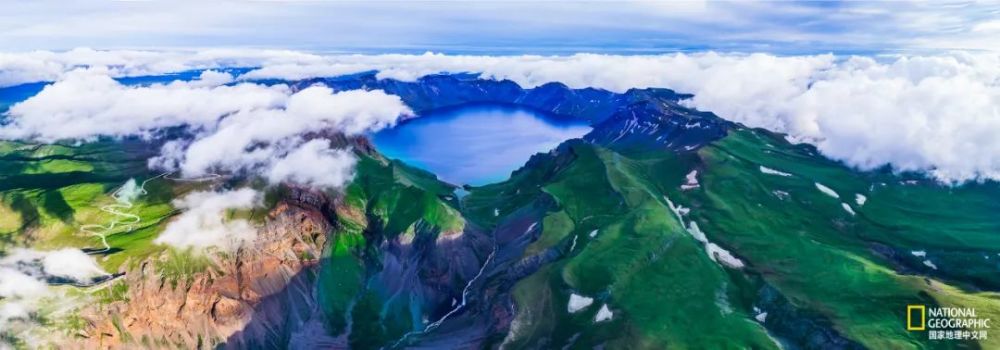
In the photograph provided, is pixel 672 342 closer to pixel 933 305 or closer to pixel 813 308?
pixel 813 308

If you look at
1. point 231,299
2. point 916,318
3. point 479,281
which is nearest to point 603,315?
point 479,281

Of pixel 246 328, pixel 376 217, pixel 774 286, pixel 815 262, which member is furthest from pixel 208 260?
pixel 815 262

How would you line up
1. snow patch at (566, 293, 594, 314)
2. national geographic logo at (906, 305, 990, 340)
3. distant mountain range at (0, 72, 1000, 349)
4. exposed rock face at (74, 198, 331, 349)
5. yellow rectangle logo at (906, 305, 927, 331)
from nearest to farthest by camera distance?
national geographic logo at (906, 305, 990, 340), yellow rectangle logo at (906, 305, 927, 331), exposed rock face at (74, 198, 331, 349), distant mountain range at (0, 72, 1000, 349), snow patch at (566, 293, 594, 314)

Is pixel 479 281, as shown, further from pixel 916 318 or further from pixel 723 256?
pixel 916 318

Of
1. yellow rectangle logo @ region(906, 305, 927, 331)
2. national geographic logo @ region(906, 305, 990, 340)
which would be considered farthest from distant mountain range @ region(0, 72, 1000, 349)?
national geographic logo @ region(906, 305, 990, 340)

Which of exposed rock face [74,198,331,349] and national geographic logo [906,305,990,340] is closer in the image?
national geographic logo [906,305,990,340]

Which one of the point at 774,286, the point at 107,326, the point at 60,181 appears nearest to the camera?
the point at 107,326

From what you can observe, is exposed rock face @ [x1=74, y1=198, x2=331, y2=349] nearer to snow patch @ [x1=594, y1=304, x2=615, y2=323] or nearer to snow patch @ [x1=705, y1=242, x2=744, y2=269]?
snow patch @ [x1=594, y1=304, x2=615, y2=323]
